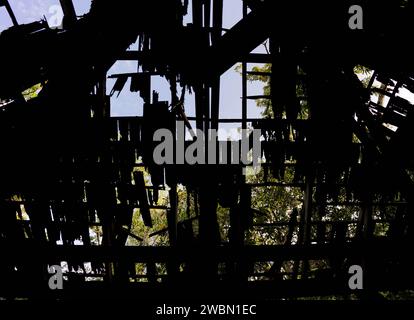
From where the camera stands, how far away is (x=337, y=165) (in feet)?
13.9

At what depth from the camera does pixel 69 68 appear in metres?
2.61

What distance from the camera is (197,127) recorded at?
4172 mm

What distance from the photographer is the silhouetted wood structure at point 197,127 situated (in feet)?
6.85

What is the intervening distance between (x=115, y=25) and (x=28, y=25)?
77 centimetres

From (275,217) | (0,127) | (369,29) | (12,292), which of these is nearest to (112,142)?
(0,127)

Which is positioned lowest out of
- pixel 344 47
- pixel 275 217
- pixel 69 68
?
pixel 275 217

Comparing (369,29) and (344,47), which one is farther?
(344,47)

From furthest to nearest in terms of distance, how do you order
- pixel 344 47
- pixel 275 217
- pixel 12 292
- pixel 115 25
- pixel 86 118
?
pixel 275 217
pixel 86 118
pixel 344 47
pixel 115 25
pixel 12 292

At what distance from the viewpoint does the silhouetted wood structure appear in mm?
2088

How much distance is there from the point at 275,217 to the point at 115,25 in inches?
483
